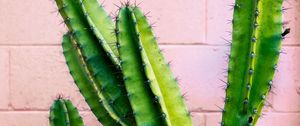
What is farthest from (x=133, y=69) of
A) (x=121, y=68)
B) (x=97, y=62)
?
(x=97, y=62)

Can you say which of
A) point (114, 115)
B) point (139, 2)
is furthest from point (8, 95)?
point (114, 115)

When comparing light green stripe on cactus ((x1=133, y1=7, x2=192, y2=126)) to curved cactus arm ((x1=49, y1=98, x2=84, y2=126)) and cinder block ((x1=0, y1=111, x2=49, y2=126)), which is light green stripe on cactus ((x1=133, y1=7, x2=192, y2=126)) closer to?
curved cactus arm ((x1=49, y1=98, x2=84, y2=126))

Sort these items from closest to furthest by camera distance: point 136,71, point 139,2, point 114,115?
point 136,71 → point 114,115 → point 139,2

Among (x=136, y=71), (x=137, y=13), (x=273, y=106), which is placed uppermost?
(x=137, y=13)

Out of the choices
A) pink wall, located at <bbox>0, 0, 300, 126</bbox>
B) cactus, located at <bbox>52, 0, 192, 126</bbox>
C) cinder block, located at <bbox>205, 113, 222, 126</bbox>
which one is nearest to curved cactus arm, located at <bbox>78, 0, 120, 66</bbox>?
cactus, located at <bbox>52, 0, 192, 126</bbox>

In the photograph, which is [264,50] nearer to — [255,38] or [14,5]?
[255,38]

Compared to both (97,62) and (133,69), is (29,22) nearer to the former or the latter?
(97,62)

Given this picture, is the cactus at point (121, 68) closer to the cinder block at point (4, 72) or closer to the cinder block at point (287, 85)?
the cinder block at point (4, 72)
